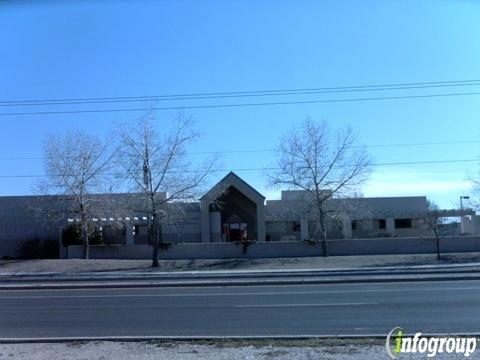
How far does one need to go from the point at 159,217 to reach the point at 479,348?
2759 cm

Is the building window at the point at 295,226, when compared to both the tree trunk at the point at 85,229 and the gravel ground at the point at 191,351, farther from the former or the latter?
the gravel ground at the point at 191,351

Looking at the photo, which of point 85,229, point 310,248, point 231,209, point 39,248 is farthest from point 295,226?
point 85,229

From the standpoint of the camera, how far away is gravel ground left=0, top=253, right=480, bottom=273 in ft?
106

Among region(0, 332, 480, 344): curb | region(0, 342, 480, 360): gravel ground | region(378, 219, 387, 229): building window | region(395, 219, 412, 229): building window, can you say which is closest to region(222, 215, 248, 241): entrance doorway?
region(378, 219, 387, 229): building window

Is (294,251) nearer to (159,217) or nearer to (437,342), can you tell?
(159,217)

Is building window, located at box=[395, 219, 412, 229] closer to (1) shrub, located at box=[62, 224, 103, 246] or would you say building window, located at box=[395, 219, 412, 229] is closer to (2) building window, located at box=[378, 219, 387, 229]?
(2) building window, located at box=[378, 219, 387, 229]

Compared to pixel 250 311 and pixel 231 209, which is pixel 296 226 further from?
pixel 250 311

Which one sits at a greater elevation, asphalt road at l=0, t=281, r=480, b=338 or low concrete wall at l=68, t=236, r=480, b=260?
low concrete wall at l=68, t=236, r=480, b=260

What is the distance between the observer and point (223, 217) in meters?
53.2

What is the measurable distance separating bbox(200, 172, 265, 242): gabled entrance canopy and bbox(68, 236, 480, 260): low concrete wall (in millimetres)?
3702

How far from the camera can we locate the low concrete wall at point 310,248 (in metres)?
38.4

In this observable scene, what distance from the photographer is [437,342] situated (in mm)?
8680

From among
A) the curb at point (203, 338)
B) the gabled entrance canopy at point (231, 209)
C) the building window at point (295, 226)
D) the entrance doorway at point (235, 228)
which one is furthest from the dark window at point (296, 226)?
the curb at point (203, 338)

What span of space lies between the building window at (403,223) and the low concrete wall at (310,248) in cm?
1939
